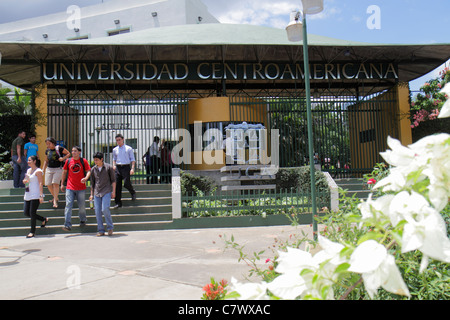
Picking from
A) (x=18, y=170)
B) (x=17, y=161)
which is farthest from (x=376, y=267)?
(x=18, y=170)

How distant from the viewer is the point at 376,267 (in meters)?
0.69

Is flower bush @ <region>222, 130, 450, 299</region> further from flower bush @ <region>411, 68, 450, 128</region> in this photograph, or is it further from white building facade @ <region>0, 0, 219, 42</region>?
white building facade @ <region>0, 0, 219, 42</region>

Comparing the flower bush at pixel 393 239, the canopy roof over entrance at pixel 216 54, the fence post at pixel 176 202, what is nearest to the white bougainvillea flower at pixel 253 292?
the flower bush at pixel 393 239

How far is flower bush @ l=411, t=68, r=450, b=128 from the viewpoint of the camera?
50.5 feet

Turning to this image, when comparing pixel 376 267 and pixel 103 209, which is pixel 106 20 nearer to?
pixel 103 209

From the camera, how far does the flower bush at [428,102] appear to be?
1539 centimetres

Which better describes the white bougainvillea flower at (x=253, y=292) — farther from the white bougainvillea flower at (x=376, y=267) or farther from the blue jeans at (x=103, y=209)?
the blue jeans at (x=103, y=209)

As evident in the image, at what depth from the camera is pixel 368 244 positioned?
717 millimetres

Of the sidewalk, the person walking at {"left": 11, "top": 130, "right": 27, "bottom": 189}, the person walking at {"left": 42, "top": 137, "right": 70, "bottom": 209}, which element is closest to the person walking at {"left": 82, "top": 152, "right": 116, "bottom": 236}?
the sidewalk

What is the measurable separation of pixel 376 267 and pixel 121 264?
550 centimetres

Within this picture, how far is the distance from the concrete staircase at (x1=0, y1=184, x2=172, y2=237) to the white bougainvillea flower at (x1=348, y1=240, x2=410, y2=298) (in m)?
9.30

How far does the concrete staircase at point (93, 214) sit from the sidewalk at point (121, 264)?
1.81 feet

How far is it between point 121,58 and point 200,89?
527 cm
